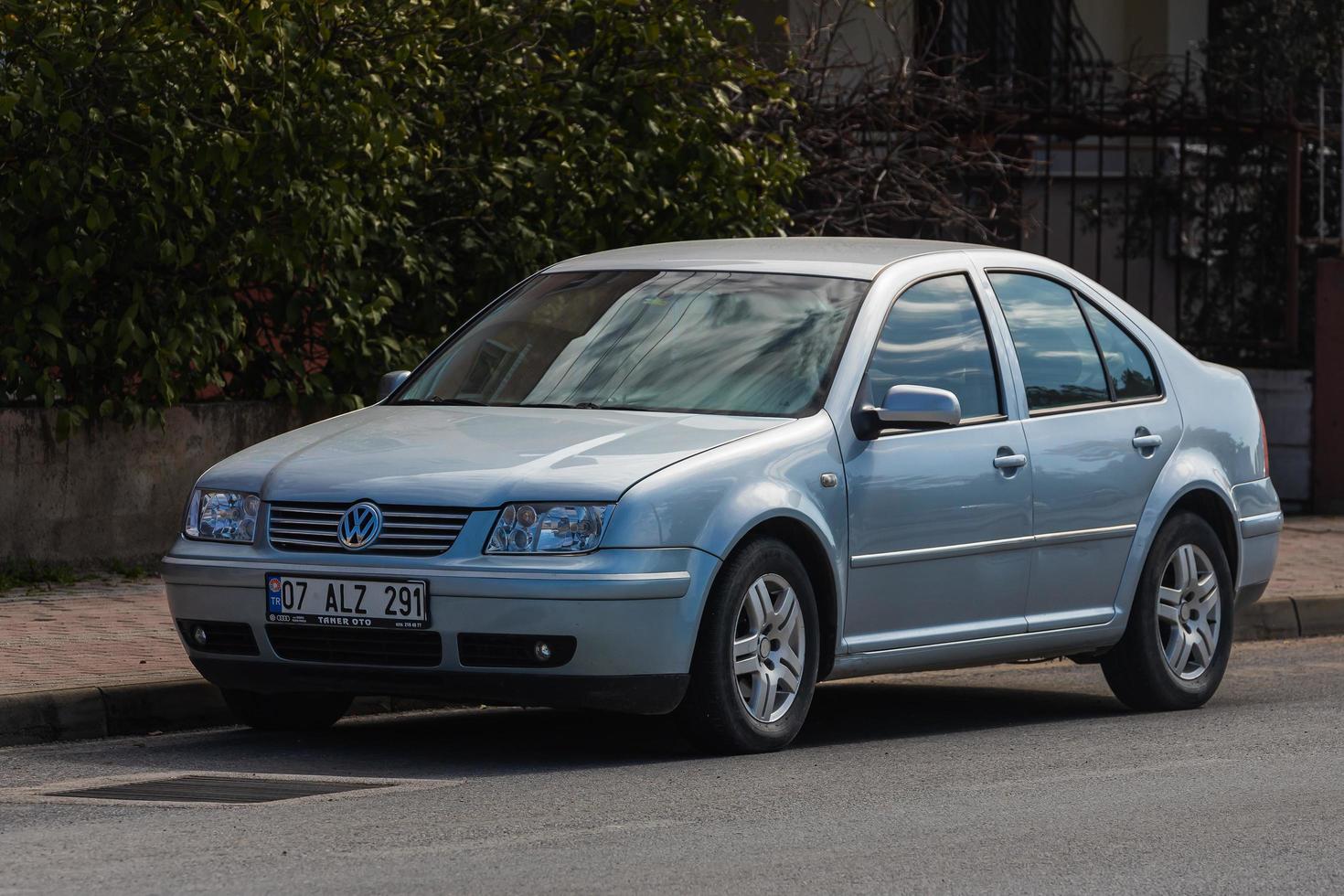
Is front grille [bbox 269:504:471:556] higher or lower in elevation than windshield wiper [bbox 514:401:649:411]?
lower

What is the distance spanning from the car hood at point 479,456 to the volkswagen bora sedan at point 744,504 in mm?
13

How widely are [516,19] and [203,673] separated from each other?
6121 mm

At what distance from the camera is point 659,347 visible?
8.09 metres

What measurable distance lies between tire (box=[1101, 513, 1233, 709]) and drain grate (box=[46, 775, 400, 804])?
3293mm

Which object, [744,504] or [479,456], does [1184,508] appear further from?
[479,456]

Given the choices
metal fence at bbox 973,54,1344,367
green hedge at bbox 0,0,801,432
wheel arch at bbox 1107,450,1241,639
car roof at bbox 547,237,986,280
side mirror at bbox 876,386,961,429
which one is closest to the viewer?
side mirror at bbox 876,386,961,429

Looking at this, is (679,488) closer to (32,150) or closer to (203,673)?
(203,673)

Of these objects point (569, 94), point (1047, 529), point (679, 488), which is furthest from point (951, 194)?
point (679, 488)

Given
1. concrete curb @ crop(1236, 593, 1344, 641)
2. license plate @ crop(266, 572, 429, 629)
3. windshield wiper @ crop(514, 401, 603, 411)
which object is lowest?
concrete curb @ crop(1236, 593, 1344, 641)

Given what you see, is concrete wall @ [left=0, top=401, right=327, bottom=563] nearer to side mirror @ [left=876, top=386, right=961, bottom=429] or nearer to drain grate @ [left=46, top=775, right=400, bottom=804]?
drain grate @ [left=46, top=775, right=400, bottom=804]

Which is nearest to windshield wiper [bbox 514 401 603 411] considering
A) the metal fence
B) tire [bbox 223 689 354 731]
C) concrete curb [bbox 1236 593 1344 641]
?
tire [bbox 223 689 354 731]

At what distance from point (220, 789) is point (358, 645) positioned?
0.60 m

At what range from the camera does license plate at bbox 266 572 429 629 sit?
698 cm

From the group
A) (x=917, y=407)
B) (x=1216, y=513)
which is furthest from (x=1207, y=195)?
(x=917, y=407)
